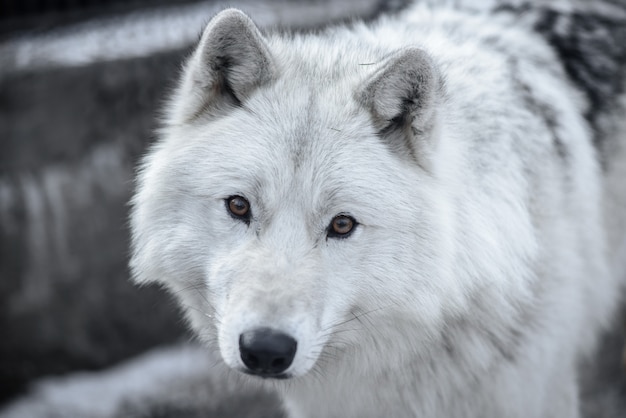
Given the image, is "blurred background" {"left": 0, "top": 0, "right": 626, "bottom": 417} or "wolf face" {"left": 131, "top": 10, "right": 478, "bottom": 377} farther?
"blurred background" {"left": 0, "top": 0, "right": 626, "bottom": 417}

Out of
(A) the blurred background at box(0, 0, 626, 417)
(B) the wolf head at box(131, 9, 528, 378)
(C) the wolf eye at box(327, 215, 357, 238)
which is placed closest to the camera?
(B) the wolf head at box(131, 9, 528, 378)

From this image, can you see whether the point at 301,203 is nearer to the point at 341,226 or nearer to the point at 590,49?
the point at 341,226

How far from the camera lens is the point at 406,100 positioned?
2.76 m

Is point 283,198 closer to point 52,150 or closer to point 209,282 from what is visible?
point 209,282

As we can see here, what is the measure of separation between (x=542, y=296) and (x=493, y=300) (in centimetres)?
34

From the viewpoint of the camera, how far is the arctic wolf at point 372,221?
2656 mm

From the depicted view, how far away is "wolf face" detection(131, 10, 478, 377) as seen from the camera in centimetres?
258

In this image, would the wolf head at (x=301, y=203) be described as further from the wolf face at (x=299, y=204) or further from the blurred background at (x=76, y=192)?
the blurred background at (x=76, y=192)

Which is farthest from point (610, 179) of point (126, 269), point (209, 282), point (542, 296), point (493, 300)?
point (126, 269)

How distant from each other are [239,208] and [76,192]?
9.04 feet

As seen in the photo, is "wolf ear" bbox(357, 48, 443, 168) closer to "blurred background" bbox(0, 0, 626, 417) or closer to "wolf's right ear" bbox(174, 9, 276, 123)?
"wolf's right ear" bbox(174, 9, 276, 123)

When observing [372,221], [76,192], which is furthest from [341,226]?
[76,192]

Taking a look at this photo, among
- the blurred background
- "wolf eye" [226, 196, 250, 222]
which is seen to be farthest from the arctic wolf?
the blurred background

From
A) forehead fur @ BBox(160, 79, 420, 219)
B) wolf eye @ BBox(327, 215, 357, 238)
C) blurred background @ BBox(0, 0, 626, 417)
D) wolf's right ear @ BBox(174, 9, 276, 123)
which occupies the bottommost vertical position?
blurred background @ BBox(0, 0, 626, 417)
